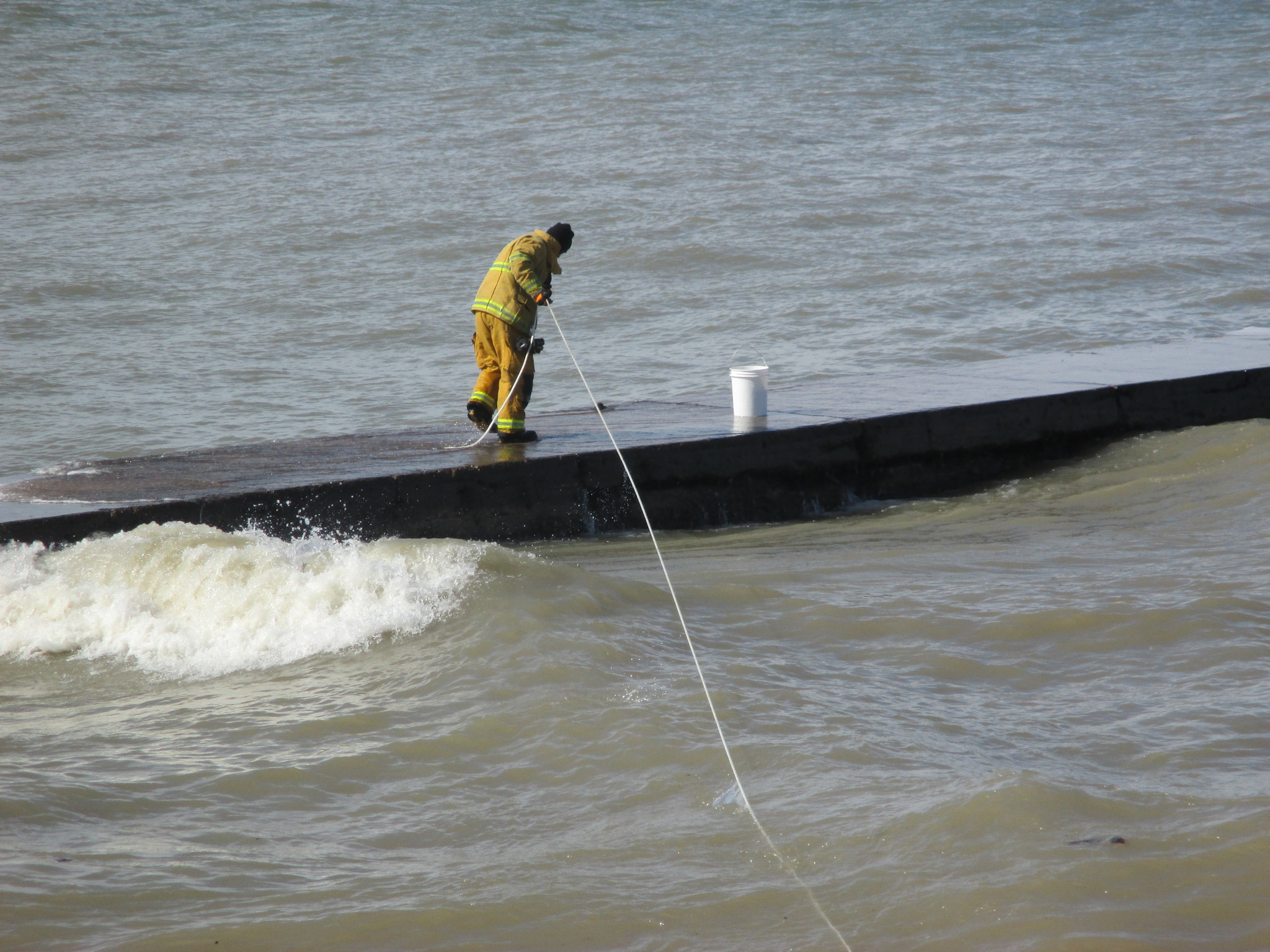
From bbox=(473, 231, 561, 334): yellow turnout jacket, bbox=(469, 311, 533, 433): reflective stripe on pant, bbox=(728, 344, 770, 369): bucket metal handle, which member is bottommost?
bbox=(728, 344, 770, 369): bucket metal handle

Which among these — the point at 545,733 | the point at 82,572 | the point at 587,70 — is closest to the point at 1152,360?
the point at 545,733

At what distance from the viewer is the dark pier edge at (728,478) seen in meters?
6.92

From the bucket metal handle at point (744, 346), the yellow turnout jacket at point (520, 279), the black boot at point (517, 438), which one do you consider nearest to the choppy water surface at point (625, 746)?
the black boot at point (517, 438)

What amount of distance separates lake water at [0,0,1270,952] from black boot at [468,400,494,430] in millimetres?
1357

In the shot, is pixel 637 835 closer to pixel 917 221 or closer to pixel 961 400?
pixel 961 400

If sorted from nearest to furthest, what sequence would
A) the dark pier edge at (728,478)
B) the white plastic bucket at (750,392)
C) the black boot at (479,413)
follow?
1. the dark pier edge at (728,478)
2. the black boot at (479,413)
3. the white plastic bucket at (750,392)

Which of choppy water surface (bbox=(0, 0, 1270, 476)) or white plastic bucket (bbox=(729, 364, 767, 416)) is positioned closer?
white plastic bucket (bbox=(729, 364, 767, 416))

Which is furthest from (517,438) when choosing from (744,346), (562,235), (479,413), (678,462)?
(744,346)

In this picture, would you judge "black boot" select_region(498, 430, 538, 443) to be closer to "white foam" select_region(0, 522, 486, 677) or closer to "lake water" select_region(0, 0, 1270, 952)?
"lake water" select_region(0, 0, 1270, 952)

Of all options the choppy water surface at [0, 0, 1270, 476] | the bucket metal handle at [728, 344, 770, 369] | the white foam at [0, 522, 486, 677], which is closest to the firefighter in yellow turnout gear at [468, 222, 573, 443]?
the white foam at [0, 522, 486, 677]

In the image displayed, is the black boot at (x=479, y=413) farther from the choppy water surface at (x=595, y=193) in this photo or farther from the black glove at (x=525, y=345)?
the choppy water surface at (x=595, y=193)

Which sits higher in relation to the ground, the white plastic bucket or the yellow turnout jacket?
the yellow turnout jacket

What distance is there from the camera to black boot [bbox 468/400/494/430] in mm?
8359

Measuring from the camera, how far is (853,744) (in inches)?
171
